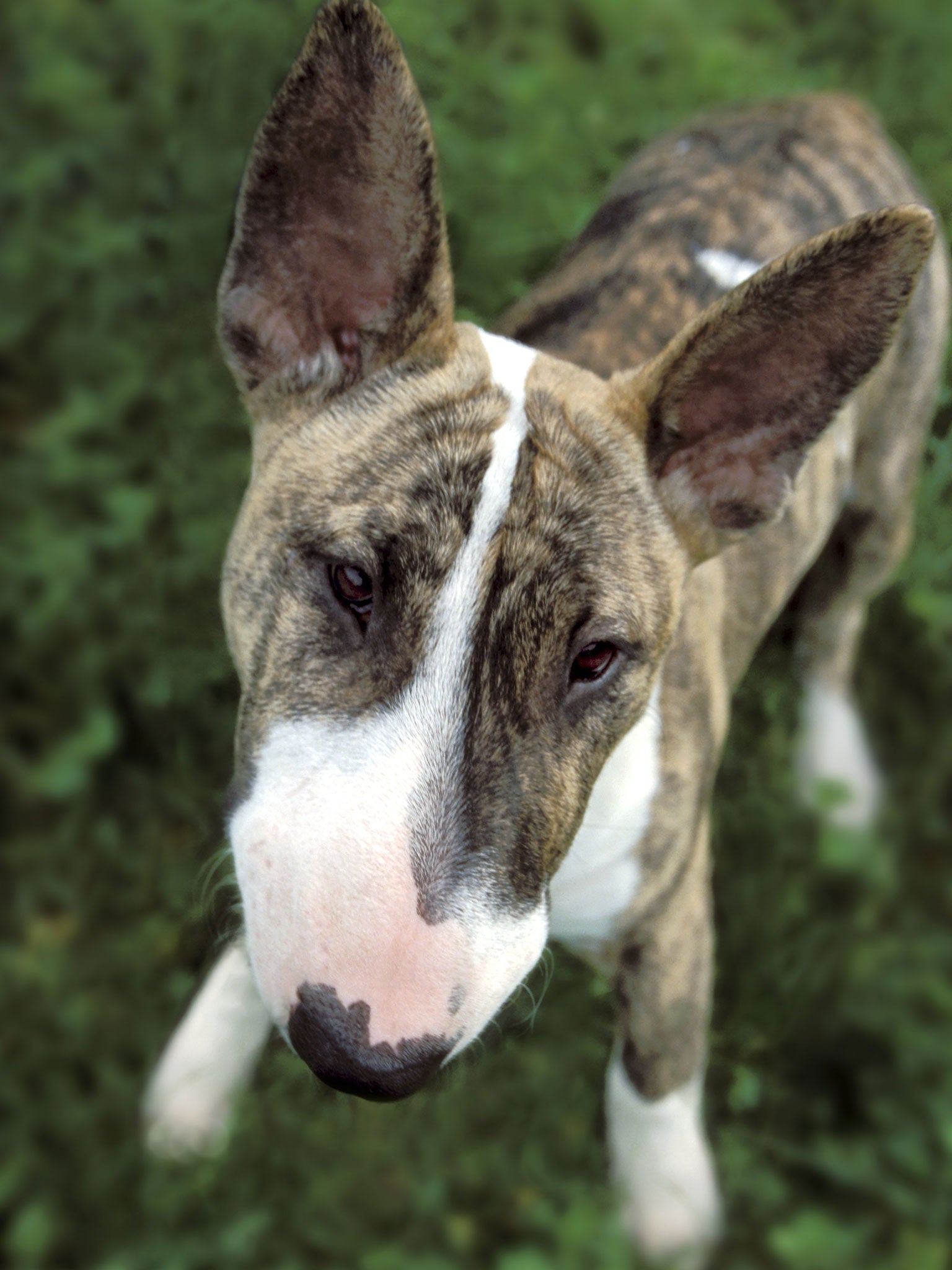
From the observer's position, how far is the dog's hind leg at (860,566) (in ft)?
10.1

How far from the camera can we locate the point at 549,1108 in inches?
127

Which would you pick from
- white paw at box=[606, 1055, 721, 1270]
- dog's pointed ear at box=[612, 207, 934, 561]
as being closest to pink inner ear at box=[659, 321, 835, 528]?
dog's pointed ear at box=[612, 207, 934, 561]

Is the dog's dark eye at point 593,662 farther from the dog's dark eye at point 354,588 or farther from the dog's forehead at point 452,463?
the dog's dark eye at point 354,588

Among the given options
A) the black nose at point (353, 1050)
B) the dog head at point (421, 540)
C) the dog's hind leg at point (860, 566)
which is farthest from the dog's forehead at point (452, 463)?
the dog's hind leg at point (860, 566)

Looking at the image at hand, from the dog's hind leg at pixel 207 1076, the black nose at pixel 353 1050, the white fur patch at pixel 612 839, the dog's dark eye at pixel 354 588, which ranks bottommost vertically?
the dog's hind leg at pixel 207 1076

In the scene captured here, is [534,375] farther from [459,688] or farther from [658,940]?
[658,940]

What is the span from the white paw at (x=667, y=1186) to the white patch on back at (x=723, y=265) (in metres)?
1.92

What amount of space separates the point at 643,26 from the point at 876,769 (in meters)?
3.27

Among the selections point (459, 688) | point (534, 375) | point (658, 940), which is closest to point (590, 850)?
point (658, 940)

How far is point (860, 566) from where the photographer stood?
3.54 m

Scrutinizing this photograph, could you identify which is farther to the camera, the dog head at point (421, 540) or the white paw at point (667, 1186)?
the white paw at point (667, 1186)

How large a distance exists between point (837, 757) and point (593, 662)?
2204mm

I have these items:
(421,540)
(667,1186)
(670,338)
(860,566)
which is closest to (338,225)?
(421,540)

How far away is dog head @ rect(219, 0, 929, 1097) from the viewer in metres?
1.66
